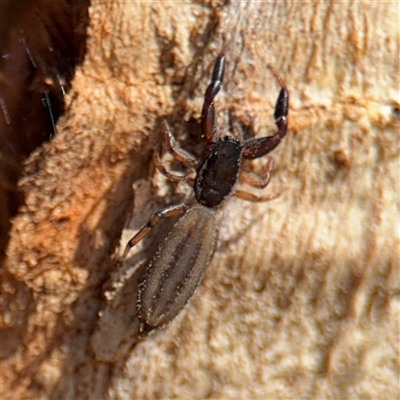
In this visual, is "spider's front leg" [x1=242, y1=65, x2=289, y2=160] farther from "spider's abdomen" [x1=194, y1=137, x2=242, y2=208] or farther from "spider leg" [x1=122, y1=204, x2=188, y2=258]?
"spider leg" [x1=122, y1=204, x2=188, y2=258]

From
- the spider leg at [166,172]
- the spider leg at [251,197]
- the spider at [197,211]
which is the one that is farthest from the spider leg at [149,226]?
the spider leg at [251,197]

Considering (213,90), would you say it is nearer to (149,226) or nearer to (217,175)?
(217,175)

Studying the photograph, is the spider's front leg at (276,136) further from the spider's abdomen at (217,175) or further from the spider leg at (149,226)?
the spider leg at (149,226)

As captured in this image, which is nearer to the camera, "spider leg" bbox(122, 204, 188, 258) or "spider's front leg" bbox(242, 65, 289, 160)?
"spider's front leg" bbox(242, 65, 289, 160)

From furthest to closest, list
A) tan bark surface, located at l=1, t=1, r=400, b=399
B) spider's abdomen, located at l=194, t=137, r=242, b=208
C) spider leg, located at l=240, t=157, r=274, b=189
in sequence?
1. spider's abdomen, located at l=194, t=137, r=242, b=208
2. spider leg, located at l=240, t=157, r=274, b=189
3. tan bark surface, located at l=1, t=1, r=400, b=399

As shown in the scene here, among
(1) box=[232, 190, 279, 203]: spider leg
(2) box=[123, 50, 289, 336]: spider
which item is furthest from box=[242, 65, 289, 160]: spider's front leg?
(1) box=[232, 190, 279, 203]: spider leg

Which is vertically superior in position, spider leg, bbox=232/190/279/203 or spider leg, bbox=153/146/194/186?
spider leg, bbox=153/146/194/186

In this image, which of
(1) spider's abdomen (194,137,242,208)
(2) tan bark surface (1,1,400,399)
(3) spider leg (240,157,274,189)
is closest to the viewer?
(2) tan bark surface (1,1,400,399)

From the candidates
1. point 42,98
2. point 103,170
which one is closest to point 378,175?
point 103,170
